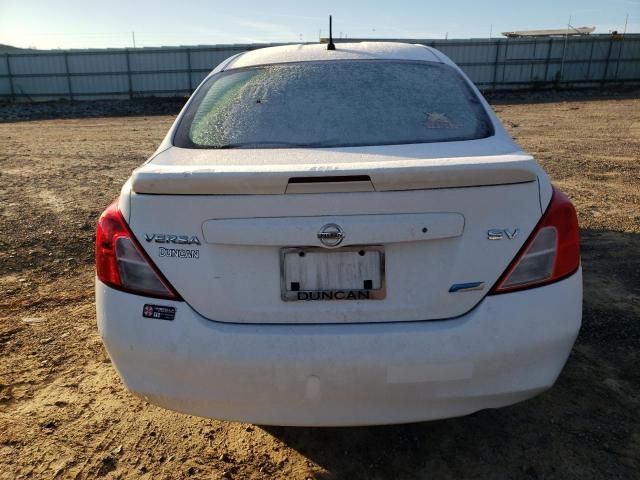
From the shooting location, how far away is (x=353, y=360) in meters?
1.61

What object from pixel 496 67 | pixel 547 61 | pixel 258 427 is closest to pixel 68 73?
pixel 496 67

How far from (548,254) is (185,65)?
2649 centimetres

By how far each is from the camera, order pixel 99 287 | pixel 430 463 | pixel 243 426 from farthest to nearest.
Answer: pixel 243 426
pixel 430 463
pixel 99 287

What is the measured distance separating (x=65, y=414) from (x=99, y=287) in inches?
38.8

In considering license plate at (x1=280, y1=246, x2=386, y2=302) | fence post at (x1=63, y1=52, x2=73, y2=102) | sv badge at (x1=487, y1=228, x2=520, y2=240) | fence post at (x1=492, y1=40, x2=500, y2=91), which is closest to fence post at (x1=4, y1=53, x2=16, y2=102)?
fence post at (x1=63, y1=52, x2=73, y2=102)

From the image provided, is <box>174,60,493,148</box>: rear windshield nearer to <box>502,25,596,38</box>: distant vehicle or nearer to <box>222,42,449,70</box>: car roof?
<box>222,42,449,70</box>: car roof

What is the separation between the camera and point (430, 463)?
2076 mm

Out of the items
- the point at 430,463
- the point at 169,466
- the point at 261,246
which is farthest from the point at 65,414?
the point at 430,463

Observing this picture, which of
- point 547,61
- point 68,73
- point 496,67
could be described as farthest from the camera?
point 547,61

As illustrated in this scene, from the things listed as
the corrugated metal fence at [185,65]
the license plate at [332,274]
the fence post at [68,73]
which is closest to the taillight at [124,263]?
the license plate at [332,274]

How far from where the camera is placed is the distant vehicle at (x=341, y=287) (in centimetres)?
161

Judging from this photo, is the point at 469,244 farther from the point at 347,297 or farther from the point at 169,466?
the point at 169,466

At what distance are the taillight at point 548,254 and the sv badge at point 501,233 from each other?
6cm

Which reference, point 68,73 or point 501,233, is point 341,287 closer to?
point 501,233
